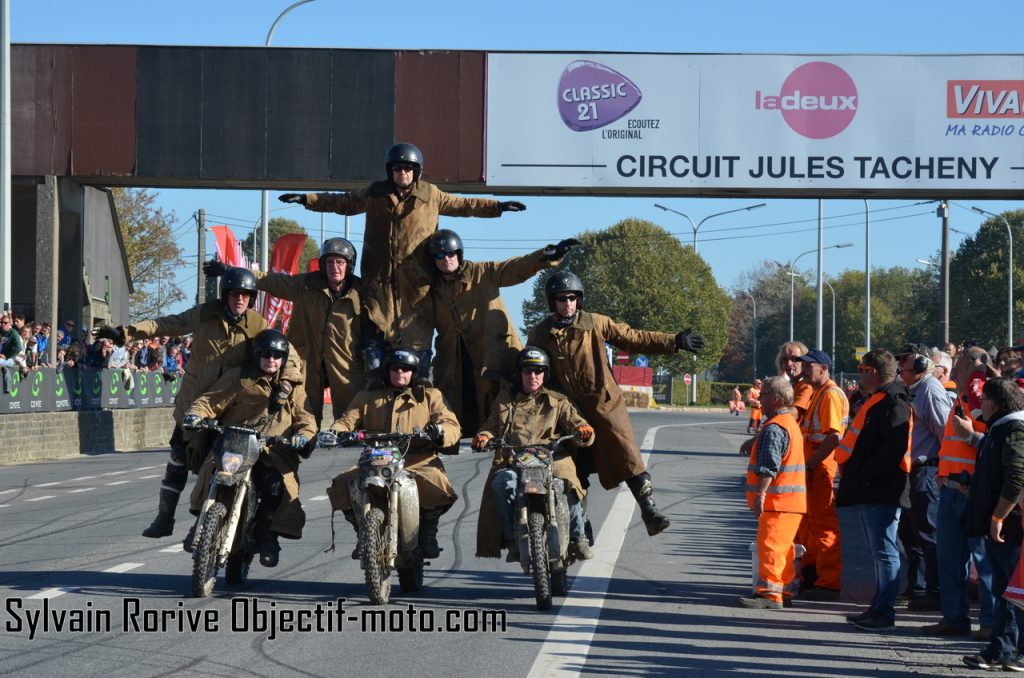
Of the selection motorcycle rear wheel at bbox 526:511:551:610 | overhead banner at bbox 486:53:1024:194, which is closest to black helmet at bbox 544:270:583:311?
motorcycle rear wheel at bbox 526:511:551:610

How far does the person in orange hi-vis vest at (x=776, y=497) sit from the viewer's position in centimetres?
969

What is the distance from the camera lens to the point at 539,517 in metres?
9.13

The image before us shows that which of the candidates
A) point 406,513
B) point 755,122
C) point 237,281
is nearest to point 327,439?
point 406,513

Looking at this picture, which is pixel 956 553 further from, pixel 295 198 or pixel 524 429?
pixel 295 198

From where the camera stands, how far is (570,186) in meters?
28.1

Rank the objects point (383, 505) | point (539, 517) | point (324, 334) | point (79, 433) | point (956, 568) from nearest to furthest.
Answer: point (956, 568), point (539, 517), point (383, 505), point (324, 334), point (79, 433)

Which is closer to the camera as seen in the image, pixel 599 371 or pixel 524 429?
pixel 524 429

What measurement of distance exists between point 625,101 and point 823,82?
394 cm

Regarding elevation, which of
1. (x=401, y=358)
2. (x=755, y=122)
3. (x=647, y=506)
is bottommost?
(x=647, y=506)

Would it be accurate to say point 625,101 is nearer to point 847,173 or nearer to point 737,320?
point 847,173

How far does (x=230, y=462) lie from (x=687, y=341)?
3178 mm

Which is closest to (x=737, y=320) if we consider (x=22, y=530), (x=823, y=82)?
(x=823, y=82)

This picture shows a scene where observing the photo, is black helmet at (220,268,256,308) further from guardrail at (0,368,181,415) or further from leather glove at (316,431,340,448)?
guardrail at (0,368,181,415)

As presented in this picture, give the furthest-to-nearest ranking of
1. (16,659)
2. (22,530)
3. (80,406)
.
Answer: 1. (80,406)
2. (22,530)
3. (16,659)
